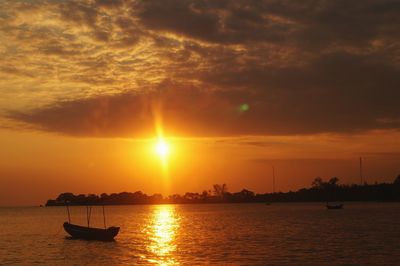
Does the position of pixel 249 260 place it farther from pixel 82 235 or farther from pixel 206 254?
pixel 82 235

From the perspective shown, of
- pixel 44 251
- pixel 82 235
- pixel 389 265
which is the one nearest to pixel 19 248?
pixel 44 251

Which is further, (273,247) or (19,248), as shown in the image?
(19,248)

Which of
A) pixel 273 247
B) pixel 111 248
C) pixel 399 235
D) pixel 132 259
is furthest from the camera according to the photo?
pixel 399 235

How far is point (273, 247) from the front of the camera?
7388cm

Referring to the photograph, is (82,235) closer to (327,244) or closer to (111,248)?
(111,248)

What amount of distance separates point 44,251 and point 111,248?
1045 centimetres

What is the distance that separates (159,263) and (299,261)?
16794mm

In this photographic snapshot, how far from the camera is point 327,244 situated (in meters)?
77.1

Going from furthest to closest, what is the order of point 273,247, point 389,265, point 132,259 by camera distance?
point 273,247 → point 132,259 → point 389,265

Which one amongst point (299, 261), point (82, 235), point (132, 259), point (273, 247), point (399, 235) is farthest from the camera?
point (82, 235)

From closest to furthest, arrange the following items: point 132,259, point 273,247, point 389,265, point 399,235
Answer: point 389,265 → point 132,259 → point 273,247 → point 399,235

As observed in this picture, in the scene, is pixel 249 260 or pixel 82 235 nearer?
pixel 249 260

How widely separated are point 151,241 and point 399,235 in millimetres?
44329

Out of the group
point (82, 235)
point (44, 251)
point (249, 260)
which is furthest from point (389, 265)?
point (82, 235)
